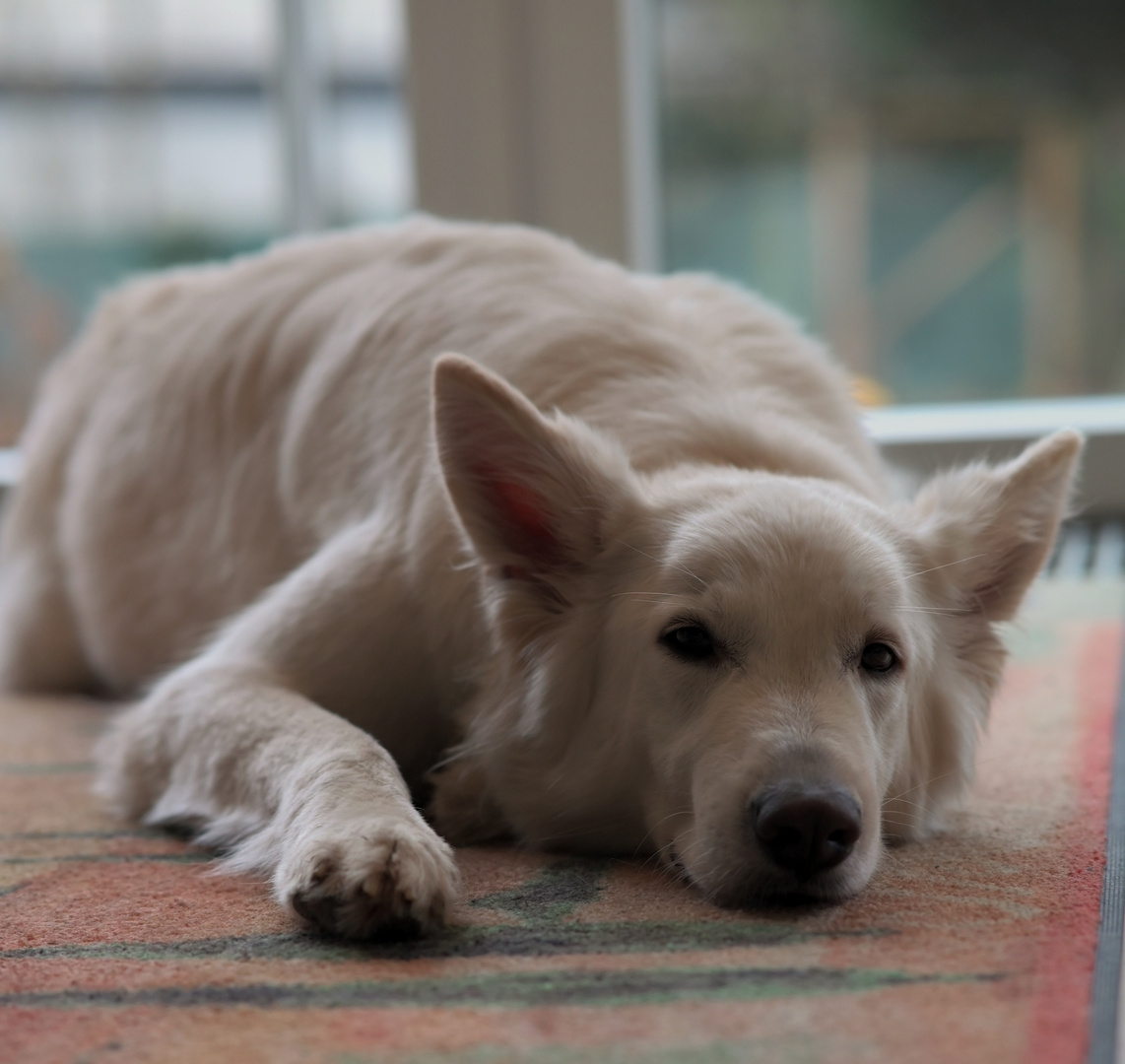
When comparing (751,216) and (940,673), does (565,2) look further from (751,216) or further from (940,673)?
(940,673)

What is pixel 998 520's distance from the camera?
1960 millimetres

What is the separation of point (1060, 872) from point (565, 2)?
3.04 metres

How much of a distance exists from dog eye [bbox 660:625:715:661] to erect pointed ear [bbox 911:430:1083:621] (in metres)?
0.40

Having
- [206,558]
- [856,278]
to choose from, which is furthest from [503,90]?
[206,558]

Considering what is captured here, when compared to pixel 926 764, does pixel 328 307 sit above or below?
above

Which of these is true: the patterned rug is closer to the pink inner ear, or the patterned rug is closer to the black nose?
the black nose

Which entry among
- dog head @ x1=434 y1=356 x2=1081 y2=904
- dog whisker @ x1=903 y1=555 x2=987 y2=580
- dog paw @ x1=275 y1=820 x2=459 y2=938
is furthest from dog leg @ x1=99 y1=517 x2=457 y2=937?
dog whisker @ x1=903 y1=555 x2=987 y2=580

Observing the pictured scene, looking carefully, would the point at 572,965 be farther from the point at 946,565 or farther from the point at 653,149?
the point at 653,149

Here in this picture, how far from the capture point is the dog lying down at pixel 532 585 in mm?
1591

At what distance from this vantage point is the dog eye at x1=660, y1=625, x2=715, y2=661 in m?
1.68

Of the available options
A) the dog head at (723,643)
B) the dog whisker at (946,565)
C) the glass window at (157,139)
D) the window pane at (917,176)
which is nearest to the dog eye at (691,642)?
the dog head at (723,643)

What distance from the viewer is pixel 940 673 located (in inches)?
75.5

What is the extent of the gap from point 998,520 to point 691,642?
54cm

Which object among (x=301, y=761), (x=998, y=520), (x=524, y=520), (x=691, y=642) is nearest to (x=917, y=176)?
(x=998, y=520)
